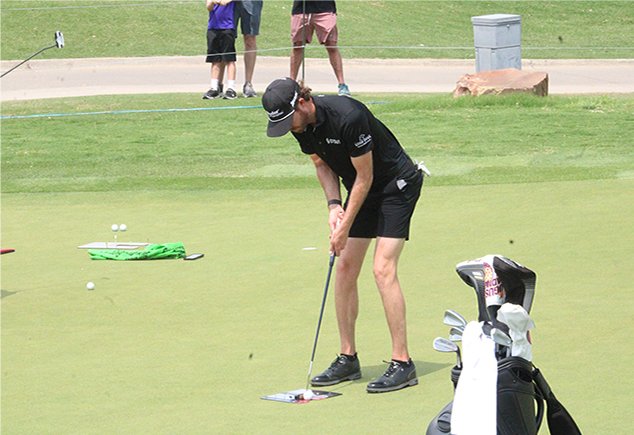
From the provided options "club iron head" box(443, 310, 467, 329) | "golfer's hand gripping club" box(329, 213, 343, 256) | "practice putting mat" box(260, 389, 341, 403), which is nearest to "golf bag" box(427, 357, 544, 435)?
"club iron head" box(443, 310, 467, 329)

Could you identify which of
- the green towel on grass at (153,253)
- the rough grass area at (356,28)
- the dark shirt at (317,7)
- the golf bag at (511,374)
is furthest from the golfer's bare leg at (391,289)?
the rough grass area at (356,28)

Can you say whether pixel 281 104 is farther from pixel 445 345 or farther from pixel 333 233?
pixel 445 345

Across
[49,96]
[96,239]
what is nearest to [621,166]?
[96,239]

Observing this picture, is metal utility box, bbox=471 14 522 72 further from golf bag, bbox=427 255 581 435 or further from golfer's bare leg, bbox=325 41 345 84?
golf bag, bbox=427 255 581 435

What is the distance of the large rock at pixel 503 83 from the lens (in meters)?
13.5

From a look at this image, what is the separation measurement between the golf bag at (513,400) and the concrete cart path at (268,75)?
500 inches

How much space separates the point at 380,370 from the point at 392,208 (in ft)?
2.76

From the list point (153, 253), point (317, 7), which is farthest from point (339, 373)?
point (317, 7)

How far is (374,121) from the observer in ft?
15.5

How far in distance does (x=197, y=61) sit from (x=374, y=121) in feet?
47.8

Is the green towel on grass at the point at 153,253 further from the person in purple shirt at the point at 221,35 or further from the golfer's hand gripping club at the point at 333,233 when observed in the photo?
the person in purple shirt at the point at 221,35

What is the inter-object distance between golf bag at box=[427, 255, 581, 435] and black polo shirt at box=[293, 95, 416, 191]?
177 centimetres

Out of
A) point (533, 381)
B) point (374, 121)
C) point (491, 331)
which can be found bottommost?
point (533, 381)

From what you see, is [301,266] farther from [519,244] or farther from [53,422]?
[53,422]
